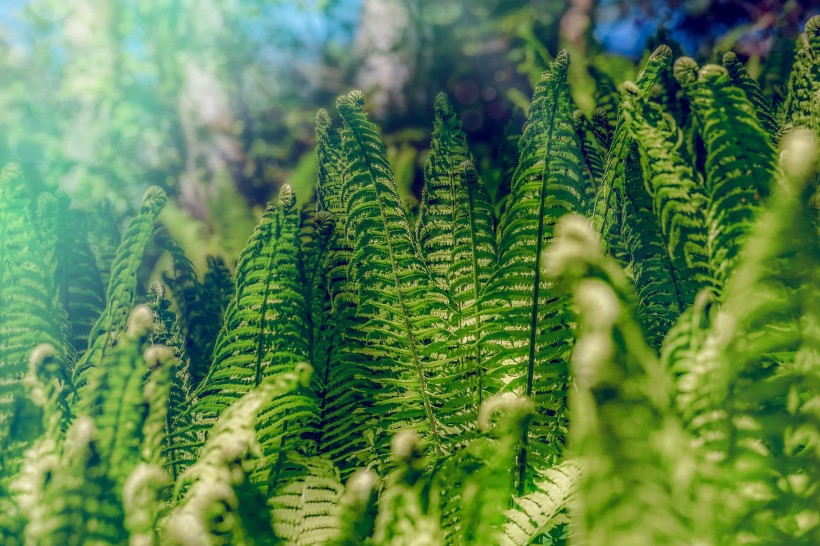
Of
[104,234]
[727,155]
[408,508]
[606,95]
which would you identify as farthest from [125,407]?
[606,95]

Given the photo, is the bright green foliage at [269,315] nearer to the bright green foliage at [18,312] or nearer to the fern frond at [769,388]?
the bright green foliage at [18,312]

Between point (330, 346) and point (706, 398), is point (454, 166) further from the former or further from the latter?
point (706, 398)

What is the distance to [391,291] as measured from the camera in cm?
47

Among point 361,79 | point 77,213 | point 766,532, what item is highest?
point 361,79

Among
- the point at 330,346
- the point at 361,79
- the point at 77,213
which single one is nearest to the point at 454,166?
the point at 330,346

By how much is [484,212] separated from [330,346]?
162 mm

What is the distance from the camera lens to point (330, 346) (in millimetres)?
516

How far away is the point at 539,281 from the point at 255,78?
468cm

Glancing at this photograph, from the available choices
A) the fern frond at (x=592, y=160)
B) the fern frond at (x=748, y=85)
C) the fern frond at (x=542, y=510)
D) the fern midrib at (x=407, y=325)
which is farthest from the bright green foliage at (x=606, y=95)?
the fern frond at (x=542, y=510)

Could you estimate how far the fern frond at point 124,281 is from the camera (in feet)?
1.45

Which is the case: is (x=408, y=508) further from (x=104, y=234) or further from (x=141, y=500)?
(x=104, y=234)

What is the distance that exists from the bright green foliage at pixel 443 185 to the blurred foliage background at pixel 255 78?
270 millimetres

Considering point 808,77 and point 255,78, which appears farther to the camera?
point 255,78

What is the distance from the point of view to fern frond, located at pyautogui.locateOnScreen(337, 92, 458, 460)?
1.51ft
